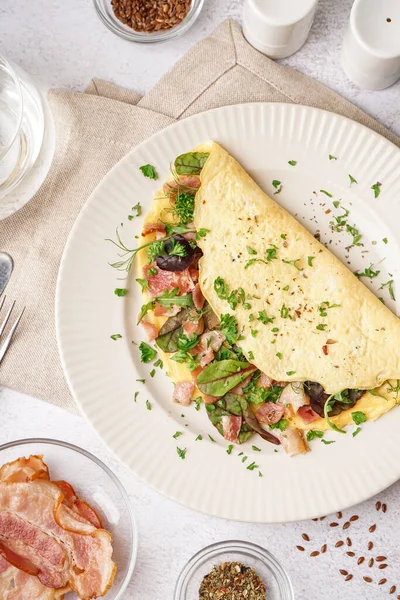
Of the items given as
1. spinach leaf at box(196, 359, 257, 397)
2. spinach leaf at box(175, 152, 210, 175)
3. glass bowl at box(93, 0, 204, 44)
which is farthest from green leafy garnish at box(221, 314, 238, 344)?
glass bowl at box(93, 0, 204, 44)

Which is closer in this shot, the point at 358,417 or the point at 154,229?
the point at 358,417

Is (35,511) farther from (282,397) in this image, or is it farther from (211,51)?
(211,51)

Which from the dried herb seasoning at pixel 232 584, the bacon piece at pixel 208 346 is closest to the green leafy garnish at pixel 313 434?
the bacon piece at pixel 208 346

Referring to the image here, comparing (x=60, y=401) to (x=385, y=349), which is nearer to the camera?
(x=385, y=349)

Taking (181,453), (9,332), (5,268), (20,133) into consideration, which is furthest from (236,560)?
(20,133)

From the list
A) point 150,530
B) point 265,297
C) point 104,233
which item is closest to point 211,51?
point 104,233

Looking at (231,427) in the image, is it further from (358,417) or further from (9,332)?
(9,332)
